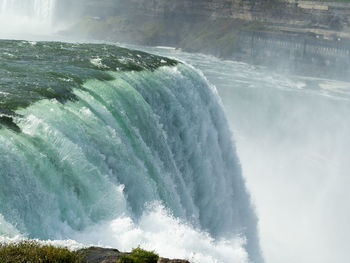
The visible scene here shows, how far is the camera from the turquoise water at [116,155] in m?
9.15

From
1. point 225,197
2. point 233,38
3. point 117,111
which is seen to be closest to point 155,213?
point 117,111

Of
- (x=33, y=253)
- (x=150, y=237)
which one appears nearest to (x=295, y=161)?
(x=150, y=237)

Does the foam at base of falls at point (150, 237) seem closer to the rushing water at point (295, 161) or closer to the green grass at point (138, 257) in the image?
the green grass at point (138, 257)

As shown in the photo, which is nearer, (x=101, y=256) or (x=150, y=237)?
(x=101, y=256)

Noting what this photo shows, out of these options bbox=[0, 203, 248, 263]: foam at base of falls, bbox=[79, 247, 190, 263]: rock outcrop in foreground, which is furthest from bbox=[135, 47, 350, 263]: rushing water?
bbox=[79, 247, 190, 263]: rock outcrop in foreground

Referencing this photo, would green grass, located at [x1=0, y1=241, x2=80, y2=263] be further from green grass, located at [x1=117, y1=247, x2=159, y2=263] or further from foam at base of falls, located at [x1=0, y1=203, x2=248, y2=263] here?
A: green grass, located at [x1=117, y1=247, x2=159, y2=263]

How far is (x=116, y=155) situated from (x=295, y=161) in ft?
112

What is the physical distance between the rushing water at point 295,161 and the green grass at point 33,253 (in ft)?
58.7

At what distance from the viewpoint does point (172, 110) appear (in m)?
18.2

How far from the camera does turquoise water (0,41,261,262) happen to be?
9148 millimetres

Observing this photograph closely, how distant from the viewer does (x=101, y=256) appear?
23.6 ft

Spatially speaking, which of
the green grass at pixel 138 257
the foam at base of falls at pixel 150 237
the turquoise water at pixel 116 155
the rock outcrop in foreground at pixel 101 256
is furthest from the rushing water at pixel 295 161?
the green grass at pixel 138 257

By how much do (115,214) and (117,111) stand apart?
14.4ft

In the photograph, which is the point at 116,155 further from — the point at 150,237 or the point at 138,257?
the point at 138,257
